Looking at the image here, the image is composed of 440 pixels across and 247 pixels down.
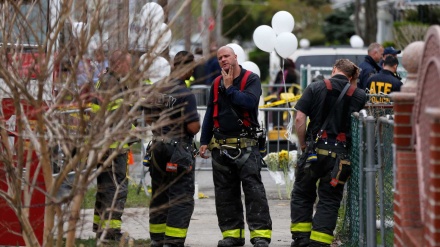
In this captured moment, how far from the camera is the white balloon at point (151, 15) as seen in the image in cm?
601

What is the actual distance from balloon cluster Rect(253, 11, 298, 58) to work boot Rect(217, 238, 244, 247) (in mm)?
4981

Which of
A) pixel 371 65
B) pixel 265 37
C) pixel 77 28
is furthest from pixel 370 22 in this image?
pixel 77 28

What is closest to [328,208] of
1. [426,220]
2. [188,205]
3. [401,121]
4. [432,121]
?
[188,205]

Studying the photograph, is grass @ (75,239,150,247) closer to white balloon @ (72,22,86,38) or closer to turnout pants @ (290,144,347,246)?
turnout pants @ (290,144,347,246)

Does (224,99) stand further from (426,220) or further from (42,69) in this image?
(426,220)

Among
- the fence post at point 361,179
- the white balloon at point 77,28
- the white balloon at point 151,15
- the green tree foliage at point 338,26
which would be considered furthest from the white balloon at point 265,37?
the green tree foliage at point 338,26

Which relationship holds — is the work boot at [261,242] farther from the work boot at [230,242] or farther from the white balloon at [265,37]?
the white balloon at [265,37]

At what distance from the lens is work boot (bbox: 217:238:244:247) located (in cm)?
965

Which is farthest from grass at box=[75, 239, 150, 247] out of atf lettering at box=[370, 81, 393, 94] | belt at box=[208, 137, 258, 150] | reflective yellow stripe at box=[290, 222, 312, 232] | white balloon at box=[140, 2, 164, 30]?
atf lettering at box=[370, 81, 393, 94]

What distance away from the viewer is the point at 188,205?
9336 mm

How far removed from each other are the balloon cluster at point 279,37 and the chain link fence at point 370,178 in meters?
4.97

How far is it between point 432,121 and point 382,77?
26.4 ft

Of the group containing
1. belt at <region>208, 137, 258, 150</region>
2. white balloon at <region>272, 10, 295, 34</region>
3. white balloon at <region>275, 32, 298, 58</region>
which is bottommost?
belt at <region>208, 137, 258, 150</region>

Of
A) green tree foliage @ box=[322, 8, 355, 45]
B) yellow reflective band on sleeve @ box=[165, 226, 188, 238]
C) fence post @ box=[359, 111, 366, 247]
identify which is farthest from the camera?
green tree foliage @ box=[322, 8, 355, 45]
